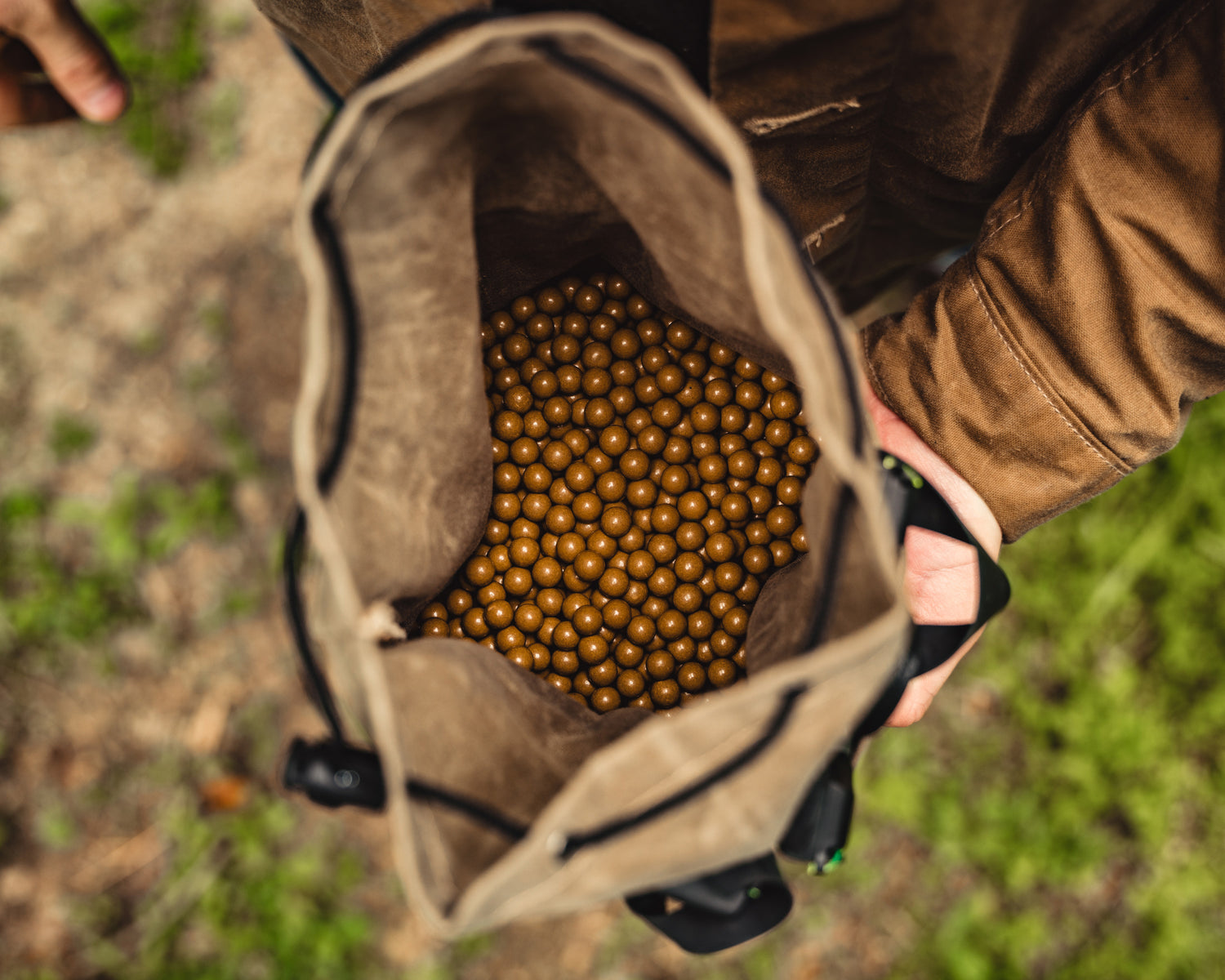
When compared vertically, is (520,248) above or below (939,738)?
above

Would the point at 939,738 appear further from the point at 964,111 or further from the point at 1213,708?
the point at 964,111

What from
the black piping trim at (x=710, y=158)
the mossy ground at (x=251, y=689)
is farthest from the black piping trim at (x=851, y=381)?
the mossy ground at (x=251, y=689)

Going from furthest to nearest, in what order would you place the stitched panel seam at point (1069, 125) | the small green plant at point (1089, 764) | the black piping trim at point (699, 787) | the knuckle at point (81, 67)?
the small green plant at point (1089, 764)
the knuckle at point (81, 67)
the stitched panel seam at point (1069, 125)
the black piping trim at point (699, 787)

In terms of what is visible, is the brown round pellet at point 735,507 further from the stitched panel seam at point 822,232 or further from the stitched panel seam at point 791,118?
the stitched panel seam at point 791,118

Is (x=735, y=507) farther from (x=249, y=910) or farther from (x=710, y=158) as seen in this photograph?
(x=249, y=910)

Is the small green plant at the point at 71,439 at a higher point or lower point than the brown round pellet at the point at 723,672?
higher

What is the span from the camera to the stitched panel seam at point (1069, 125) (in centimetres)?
87

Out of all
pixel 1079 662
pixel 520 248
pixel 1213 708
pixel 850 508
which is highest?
pixel 520 248

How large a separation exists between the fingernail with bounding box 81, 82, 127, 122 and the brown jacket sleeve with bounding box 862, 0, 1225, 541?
133cm

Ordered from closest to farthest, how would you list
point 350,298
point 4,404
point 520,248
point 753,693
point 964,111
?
point 753,693 → point 350,298 → point 964,111 → point 520,248 → point 4,404

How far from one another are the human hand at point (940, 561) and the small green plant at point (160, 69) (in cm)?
183

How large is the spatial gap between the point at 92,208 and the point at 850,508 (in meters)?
2.06

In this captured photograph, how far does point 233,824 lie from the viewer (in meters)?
1.82

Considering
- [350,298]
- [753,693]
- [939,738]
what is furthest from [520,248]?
[939,738]
